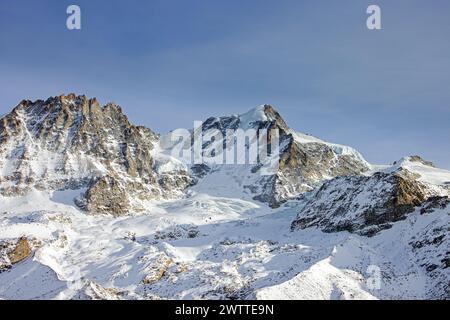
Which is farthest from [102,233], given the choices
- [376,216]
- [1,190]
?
[376,216]

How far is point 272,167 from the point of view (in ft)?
586

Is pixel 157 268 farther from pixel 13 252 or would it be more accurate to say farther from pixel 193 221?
pixel 193 221

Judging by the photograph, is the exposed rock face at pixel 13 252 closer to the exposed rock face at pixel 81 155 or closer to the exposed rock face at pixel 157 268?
the exposed rock face at pixel 157 268

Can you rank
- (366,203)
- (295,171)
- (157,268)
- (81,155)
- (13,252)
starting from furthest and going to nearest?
(295,171)
(81,155)
(366,203)
(13,252)
(157,268)

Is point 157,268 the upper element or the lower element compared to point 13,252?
upper

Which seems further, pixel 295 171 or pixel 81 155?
pixel 295 171

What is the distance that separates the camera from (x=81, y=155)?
16475cm

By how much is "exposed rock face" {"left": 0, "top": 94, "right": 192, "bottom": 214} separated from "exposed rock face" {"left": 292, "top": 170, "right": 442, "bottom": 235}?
62.6m

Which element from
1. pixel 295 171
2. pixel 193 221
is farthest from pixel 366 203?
pixel 295 171

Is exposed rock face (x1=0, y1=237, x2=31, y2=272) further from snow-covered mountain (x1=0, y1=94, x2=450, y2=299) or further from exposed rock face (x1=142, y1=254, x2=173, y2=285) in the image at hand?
exposed rock face (x1=142, y1=254, x2=173, y2=285)

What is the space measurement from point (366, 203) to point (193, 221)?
164 ft

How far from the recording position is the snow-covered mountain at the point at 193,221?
213 ft

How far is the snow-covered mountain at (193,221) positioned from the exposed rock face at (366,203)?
28 centimetres
